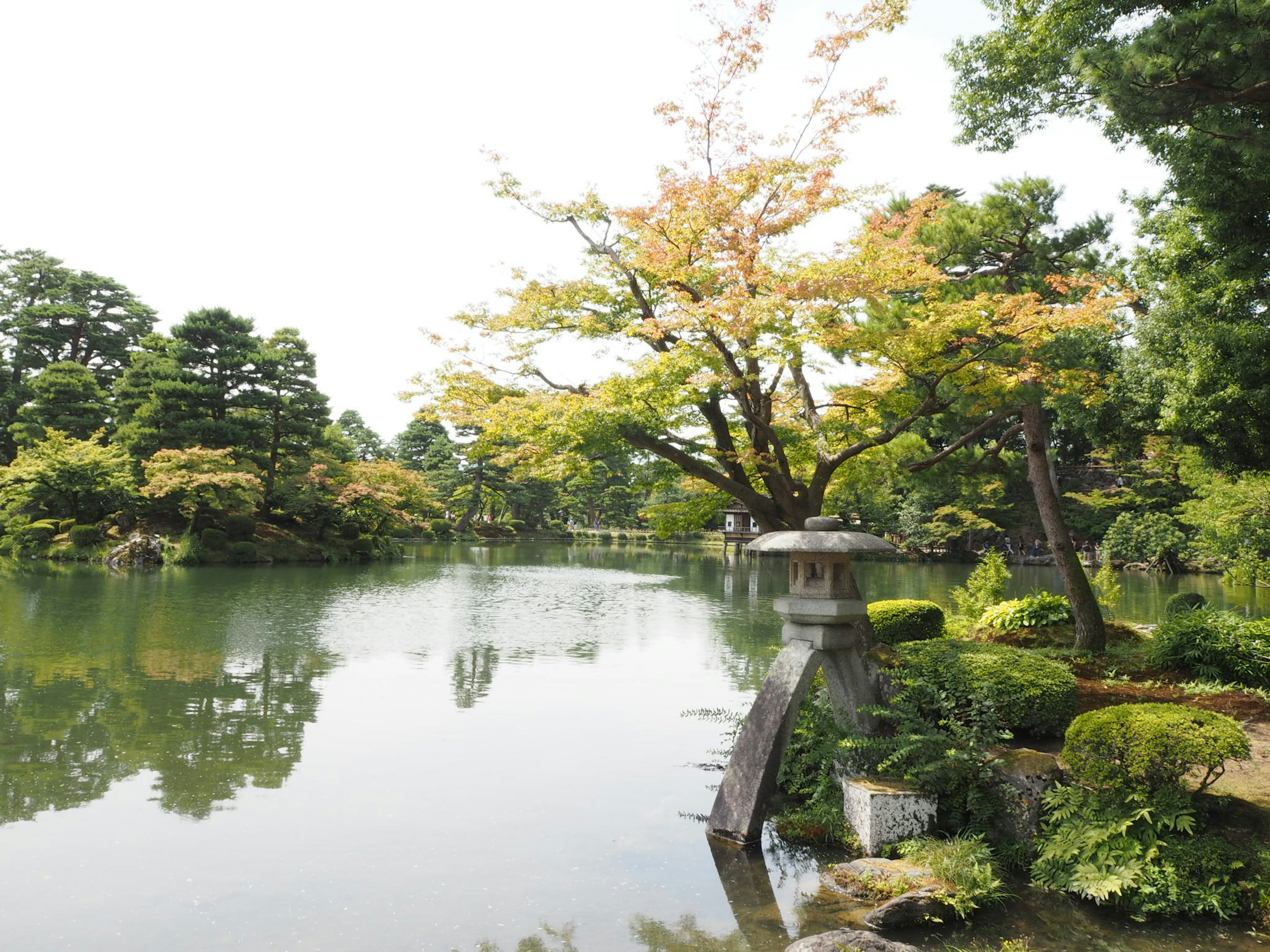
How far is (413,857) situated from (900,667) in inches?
148

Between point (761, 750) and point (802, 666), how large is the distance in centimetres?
65

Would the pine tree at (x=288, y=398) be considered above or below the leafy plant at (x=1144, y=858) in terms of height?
above

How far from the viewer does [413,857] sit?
16.6 ft

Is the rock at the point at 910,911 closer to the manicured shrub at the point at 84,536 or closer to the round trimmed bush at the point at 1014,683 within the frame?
the round trimmed bush at the point at 1014,683

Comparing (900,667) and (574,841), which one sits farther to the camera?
(900,667)

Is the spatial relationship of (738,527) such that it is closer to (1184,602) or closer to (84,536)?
(84,536)

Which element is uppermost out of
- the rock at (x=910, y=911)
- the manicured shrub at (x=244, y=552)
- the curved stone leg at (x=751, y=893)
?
the manicured shrub at (x=244, y=552)

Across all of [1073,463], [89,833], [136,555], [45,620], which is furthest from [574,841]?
[1073,463]

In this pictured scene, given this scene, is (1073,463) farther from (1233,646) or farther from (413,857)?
(413,857)

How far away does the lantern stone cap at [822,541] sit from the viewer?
551cm

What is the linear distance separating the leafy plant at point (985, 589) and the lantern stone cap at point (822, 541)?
21.3 ft

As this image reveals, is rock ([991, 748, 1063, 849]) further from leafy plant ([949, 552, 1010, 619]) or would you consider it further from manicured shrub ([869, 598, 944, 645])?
leafy plant ([949, 552, 1010, 619])

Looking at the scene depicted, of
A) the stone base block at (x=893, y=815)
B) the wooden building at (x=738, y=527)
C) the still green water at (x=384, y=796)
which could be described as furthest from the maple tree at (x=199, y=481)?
the stone base block at (x=893, y=815)

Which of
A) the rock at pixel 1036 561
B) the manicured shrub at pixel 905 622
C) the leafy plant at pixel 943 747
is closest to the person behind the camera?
the leafy plant at pixel 943 747
